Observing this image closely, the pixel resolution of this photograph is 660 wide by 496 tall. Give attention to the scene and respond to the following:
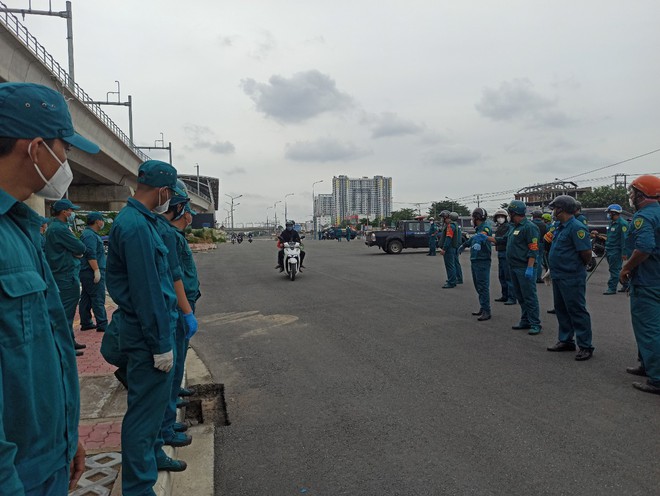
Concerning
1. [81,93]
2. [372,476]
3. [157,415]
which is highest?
[81,93]

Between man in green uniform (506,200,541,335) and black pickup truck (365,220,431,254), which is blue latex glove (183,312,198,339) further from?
black pickup truck (365,220,431,254)

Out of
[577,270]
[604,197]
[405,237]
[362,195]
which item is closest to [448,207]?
[604,197]

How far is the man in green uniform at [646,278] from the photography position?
4473 mm

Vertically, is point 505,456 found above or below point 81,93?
below

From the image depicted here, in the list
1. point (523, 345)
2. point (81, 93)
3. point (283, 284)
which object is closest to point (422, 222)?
point (283, 284)

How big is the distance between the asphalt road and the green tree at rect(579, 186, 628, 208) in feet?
195

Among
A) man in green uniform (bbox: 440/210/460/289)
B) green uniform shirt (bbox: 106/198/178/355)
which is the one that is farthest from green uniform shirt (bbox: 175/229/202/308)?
man in green uniform (bbox: 440/210/460/289)

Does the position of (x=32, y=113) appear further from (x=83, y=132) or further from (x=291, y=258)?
(x=83, y=132)

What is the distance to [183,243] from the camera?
4523 mm

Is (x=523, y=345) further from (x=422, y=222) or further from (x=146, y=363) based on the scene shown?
(x=422, y=222)

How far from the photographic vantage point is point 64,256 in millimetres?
5988

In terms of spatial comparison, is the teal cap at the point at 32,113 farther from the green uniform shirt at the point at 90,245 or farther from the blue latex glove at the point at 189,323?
the green uniform shirt at the point at 90,245

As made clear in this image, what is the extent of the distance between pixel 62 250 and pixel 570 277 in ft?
21.5

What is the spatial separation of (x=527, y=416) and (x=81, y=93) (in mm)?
21728
